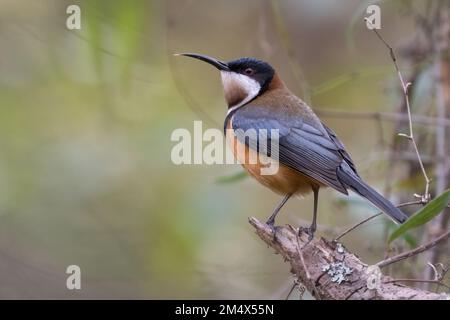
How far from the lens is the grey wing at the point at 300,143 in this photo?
16.7ft

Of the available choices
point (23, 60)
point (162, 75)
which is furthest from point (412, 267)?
point (23, 60)

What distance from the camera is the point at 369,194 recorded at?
4898 millimetres

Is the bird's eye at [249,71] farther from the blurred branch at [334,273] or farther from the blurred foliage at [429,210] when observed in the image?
the blurred foliage at [429,210]

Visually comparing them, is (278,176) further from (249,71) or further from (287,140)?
(249,71)

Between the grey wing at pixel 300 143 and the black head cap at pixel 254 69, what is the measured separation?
33cm

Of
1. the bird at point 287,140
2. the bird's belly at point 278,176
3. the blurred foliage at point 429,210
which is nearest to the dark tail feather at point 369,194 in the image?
the bird at point 287,140

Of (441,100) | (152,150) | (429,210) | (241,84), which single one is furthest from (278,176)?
(152,150)

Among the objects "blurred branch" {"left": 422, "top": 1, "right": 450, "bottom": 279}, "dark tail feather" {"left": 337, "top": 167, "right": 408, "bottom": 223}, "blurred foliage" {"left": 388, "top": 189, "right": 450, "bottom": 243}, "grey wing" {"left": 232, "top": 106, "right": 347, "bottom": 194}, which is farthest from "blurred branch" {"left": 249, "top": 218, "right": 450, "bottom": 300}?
"blurred branch" {"left": 422, "top": 1, "right": 450, "bottom": 279}

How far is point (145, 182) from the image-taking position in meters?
8.96

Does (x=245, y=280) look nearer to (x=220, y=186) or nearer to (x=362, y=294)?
(x=220, y=186)

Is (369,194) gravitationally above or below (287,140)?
below

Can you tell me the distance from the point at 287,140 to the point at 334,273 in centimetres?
168

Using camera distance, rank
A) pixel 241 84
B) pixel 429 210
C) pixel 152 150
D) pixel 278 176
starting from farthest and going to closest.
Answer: pixel 152 150
pixel 241 84
pixel 278 176
pixel 429 210

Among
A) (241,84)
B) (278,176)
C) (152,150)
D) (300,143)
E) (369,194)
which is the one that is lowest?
(369,194)
